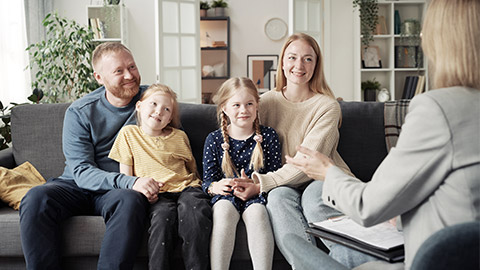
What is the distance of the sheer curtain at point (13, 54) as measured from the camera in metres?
4.59

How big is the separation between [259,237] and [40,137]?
4.56 feet

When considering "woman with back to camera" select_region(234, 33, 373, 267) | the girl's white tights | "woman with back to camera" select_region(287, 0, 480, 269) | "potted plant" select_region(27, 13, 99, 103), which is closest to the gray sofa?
"woman with back to camera" select_region(234, 33, 373, 267)

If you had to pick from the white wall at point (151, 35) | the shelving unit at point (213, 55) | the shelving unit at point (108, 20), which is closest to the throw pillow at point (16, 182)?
the shelving unit at point (108, 20)

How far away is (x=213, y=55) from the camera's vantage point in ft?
22.9

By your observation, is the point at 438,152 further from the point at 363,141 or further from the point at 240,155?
the point at 363,141

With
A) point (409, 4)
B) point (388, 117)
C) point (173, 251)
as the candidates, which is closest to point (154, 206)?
point (173, 251)

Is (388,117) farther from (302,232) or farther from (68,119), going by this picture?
(68,119)

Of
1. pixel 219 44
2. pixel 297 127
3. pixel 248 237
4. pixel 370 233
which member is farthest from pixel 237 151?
pixel 219 44

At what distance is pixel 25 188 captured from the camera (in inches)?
94.5

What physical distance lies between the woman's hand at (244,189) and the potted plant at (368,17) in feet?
13.8

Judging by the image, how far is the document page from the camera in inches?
51.2

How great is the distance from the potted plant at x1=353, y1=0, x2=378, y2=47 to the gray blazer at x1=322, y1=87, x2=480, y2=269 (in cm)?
497

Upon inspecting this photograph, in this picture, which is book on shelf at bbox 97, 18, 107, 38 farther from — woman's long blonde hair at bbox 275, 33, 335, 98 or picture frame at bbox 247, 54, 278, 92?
woman's long blonde hair at bbox 275, 33, 335, 98

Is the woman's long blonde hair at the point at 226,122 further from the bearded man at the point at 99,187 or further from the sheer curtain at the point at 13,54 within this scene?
the sheer curtain at the point at 13,54
